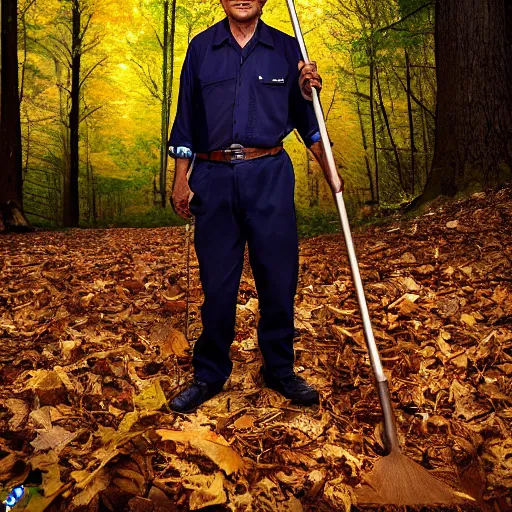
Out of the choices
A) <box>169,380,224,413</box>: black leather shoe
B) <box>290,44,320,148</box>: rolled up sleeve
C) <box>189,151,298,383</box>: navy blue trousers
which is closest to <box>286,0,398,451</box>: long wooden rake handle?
<box>290,44,320,148</box>: rolled up sleeve

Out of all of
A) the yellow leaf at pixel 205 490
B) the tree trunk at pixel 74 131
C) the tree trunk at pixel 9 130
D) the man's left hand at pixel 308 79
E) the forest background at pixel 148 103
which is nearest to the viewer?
the yellow leaf at pixel 205 490

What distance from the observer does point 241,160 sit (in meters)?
2.47

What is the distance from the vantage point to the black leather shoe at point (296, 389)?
2668mm

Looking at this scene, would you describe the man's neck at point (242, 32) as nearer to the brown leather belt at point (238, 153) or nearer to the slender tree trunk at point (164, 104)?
the brown leather belt at point (238, 153)

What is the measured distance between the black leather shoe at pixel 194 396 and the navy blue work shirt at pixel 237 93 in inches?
48.5

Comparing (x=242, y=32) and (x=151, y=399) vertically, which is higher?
(x=242, y=32)

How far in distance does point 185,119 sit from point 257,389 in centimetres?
153

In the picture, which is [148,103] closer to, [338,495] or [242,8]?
[242,8]

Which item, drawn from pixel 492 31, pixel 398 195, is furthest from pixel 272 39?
pixel 398 195

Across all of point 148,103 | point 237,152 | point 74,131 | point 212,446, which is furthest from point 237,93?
point 148,103

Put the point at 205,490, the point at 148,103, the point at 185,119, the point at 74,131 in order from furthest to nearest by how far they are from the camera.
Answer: the point at 148,103
the point at 74,131
the point at 185,119
the point at 205,490

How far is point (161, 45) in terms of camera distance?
15.0 meters

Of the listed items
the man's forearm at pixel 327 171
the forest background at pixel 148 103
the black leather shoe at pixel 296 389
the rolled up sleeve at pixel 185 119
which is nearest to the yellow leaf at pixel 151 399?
the black leather shoe at pixel 296 389

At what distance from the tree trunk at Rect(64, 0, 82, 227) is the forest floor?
29.4 feet
